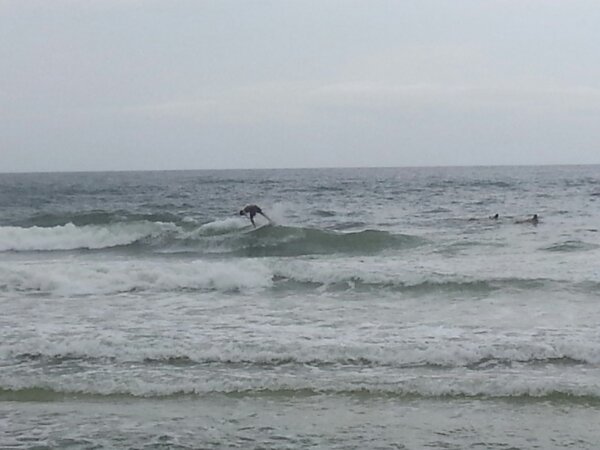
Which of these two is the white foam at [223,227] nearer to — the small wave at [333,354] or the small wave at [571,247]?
the small wave at [571,247]

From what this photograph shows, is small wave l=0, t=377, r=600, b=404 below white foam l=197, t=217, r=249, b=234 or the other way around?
below

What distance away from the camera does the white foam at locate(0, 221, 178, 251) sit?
76.3ft

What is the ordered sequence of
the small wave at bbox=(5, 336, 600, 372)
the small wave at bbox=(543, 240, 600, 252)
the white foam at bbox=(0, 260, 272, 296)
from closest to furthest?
the small wave at bbox=(5, 336, 600, 372) < the white foam at bbox=(0, 260, 272, 296) < the small wave at bbox=(543, 240, 600, 252)

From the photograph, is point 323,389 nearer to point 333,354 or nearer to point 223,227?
point 333,354

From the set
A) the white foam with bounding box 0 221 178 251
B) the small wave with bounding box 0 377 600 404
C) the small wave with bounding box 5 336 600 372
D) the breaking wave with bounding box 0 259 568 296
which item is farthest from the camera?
the white foam with bounding box 0 221 178 251

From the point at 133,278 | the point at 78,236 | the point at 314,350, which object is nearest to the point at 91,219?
the point at 78,236

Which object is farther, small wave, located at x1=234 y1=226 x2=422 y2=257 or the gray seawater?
small wave, located at x1=234 y1=226 x2=422 y2=257

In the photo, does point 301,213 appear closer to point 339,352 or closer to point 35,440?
point 339,352

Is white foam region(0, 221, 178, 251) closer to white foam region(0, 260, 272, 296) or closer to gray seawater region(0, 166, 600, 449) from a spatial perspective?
gray seawater region(0, 166, 600, 449)

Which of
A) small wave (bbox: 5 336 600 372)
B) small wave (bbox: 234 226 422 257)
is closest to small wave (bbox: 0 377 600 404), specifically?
small wave (bbox: 5 336 600 372)

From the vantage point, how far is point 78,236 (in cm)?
2416

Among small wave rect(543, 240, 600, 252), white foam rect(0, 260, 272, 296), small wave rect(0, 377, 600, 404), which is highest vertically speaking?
small wave rect(543, 240, 600, 252)

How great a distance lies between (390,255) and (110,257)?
7204mm

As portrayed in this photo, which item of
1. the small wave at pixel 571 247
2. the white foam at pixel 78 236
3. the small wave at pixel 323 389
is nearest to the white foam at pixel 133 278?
the small wave at pixel 323 389
